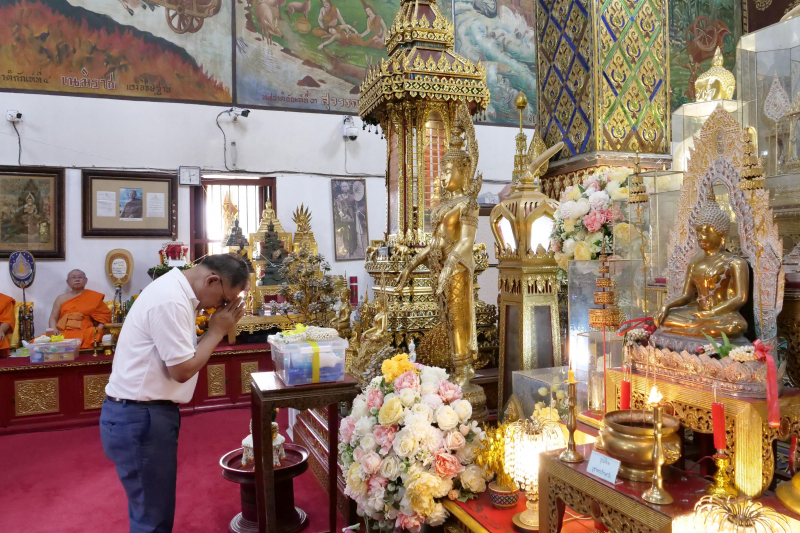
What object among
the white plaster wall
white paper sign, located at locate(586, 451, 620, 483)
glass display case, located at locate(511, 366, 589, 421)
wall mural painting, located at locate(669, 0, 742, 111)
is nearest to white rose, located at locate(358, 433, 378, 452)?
glass display case, located at locate(511, 366, 589, 421)

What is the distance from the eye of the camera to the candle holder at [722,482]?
5.24 ft

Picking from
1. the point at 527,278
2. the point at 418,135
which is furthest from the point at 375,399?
the point at 418,135

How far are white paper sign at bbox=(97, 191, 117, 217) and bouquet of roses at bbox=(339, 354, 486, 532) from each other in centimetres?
589

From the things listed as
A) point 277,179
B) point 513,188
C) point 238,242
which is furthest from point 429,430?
point 277,179

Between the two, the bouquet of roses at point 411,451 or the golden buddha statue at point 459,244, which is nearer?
the bouquet of roses at point 411,451

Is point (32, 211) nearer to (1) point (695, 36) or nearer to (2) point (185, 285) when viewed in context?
(2) point (185, 285)

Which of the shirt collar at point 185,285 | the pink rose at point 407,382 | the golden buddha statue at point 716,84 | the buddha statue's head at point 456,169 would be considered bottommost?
the pink rose at point 407,382

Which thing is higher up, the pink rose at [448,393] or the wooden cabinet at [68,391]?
the pink rose at [448,393]

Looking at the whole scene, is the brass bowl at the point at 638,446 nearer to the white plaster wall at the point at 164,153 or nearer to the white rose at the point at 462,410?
the white rose at the point at 462,410

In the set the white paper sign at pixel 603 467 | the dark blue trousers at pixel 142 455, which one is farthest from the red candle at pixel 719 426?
the dark blue trousers at pixel 142 455

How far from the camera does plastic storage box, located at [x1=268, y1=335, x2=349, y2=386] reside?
2896 mm

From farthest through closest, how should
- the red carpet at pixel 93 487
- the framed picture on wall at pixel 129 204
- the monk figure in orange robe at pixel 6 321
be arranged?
1. the framed picture on wall at pixel 129 204
2. the monk figure in orange robe at pixel 6 321
3. the red carpet at pixel 93 487

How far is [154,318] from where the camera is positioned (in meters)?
2.42

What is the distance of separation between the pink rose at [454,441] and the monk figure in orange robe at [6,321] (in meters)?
5.66
